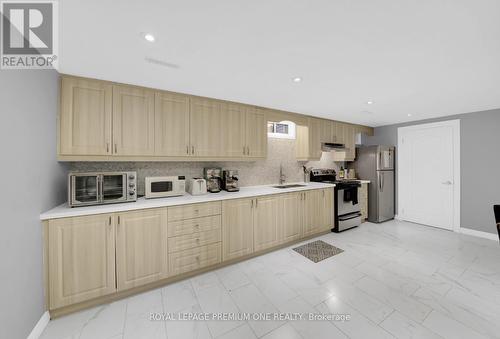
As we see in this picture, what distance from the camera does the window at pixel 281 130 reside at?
12.3ft

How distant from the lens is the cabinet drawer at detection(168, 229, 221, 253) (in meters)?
2.25

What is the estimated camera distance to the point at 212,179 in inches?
115

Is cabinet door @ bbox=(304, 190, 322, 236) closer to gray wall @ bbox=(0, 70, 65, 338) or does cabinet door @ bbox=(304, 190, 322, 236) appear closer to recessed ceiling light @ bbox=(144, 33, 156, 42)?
recessed ceiling light @ bbox=(144, 33, 156, 42)

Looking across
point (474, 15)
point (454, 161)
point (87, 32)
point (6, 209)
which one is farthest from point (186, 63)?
point (454, 161)

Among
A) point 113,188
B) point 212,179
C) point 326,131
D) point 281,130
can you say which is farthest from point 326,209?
point 113,188

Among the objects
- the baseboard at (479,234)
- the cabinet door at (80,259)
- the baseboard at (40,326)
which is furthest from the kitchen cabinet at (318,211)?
the baseboard at (40,326)

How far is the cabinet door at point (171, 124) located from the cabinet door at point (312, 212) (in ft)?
7.17

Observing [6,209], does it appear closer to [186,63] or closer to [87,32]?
[87,32]

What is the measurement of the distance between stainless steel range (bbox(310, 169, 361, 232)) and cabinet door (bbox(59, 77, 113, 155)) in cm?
368

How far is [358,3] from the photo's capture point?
115 cm

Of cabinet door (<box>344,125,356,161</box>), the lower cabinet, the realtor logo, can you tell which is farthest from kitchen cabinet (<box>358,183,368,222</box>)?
the realtor logo

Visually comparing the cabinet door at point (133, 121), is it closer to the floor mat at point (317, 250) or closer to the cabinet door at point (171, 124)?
the cabinet door at point (171, 124)

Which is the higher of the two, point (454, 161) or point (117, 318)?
point (454, 161)

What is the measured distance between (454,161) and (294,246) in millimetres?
3632
